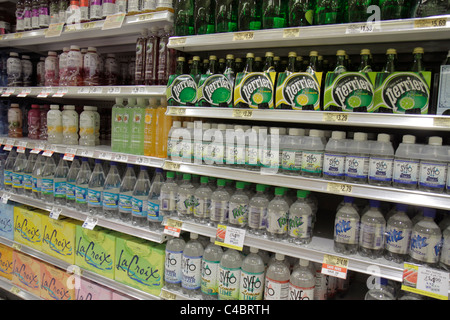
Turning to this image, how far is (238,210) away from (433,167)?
3.24 feet

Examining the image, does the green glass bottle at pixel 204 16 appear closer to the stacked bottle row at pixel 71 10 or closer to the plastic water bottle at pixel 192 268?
the stacked bottle row at pixel 71 10

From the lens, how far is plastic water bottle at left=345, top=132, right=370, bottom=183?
1506mm

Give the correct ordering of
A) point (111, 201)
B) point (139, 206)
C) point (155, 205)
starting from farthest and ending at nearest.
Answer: point (111, 201), point (139, 206), point (155, 205)

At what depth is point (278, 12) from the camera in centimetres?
172

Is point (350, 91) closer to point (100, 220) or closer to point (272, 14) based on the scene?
point (272, 14)

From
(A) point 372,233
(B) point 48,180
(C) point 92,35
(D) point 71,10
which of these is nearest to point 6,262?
(B) point 48,180

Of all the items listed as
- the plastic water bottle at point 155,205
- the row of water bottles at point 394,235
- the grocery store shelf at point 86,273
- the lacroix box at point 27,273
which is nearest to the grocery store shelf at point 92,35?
the plastic water bottle at point 155,205

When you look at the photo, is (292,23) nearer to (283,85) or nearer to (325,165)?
(283,85)

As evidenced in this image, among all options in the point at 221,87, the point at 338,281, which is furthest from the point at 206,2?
the point at 338,281

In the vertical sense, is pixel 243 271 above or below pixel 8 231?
above

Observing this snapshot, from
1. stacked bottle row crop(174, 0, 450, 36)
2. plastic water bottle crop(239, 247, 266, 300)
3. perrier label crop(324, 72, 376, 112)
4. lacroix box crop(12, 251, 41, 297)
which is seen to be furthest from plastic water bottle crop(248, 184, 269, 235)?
lacroix box crop(12, 251, 41, 297)

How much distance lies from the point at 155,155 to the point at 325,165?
3.75 feet

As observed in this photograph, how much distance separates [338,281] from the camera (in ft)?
6.06
